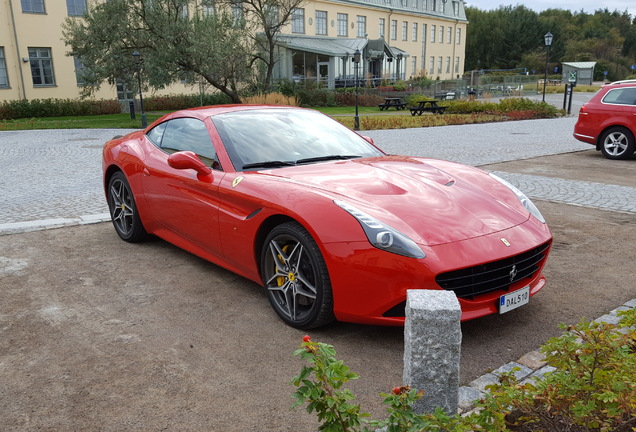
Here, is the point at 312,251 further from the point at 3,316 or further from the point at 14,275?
the point at 14,275

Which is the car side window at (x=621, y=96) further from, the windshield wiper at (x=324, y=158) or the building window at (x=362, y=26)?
the building window at (x=362, y=26)

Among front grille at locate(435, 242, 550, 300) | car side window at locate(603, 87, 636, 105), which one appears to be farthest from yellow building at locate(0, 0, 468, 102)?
front grille at locate(435, 242, 550, 300)

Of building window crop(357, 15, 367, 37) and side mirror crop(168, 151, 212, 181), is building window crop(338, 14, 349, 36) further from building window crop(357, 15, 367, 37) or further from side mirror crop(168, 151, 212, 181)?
side mirror crop(168, 151, 212, 181)

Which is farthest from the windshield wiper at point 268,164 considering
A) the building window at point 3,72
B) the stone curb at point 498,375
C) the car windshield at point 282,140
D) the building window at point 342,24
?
the building window at point 342,24

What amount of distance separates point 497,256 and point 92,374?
2559 mm

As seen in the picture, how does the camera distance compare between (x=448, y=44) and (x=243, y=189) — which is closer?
(x=243, y=189)

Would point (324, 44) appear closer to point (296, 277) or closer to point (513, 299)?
point (296, 277)

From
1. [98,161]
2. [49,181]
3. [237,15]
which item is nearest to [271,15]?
[237,15]

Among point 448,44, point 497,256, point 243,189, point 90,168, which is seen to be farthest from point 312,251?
point 448,44

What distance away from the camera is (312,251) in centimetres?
357

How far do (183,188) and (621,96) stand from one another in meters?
10.8

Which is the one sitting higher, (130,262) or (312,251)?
(312,251)

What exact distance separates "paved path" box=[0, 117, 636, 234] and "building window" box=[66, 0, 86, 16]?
51.4 feet

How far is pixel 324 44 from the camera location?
Result: 154ft
